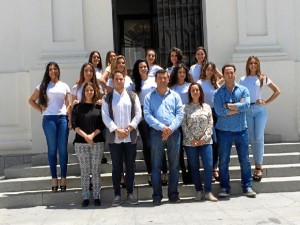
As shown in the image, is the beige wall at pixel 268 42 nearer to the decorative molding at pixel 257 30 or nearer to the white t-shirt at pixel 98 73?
the decorative molding at pixel 257 30

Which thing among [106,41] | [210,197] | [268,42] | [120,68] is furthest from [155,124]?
[268,42]

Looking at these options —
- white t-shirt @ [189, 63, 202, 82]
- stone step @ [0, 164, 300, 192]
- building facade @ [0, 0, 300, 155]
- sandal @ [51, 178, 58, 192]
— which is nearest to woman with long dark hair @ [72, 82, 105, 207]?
sandal @ [51, 178, 58, 192]

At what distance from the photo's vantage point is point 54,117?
704 cm

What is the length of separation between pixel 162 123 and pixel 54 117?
5.40ft

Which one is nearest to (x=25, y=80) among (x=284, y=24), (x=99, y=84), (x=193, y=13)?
(x=99, y=84)

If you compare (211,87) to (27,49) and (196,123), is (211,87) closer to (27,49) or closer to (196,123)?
(196,123)

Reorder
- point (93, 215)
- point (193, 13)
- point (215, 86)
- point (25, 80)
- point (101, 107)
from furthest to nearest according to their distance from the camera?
point (193, 13), point (25, 80), point (215, 86), point (101, 107), point (93, 215)

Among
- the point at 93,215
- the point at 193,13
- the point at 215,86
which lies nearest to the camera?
the point at 93,215

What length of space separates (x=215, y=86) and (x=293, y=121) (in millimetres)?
2901

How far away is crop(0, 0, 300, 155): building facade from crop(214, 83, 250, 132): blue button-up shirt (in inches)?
100

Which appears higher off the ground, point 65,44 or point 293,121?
point 65,44

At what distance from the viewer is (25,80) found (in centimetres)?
921

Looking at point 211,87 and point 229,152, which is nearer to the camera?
point 229,152

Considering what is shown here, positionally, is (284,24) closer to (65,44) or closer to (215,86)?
(215,86)
